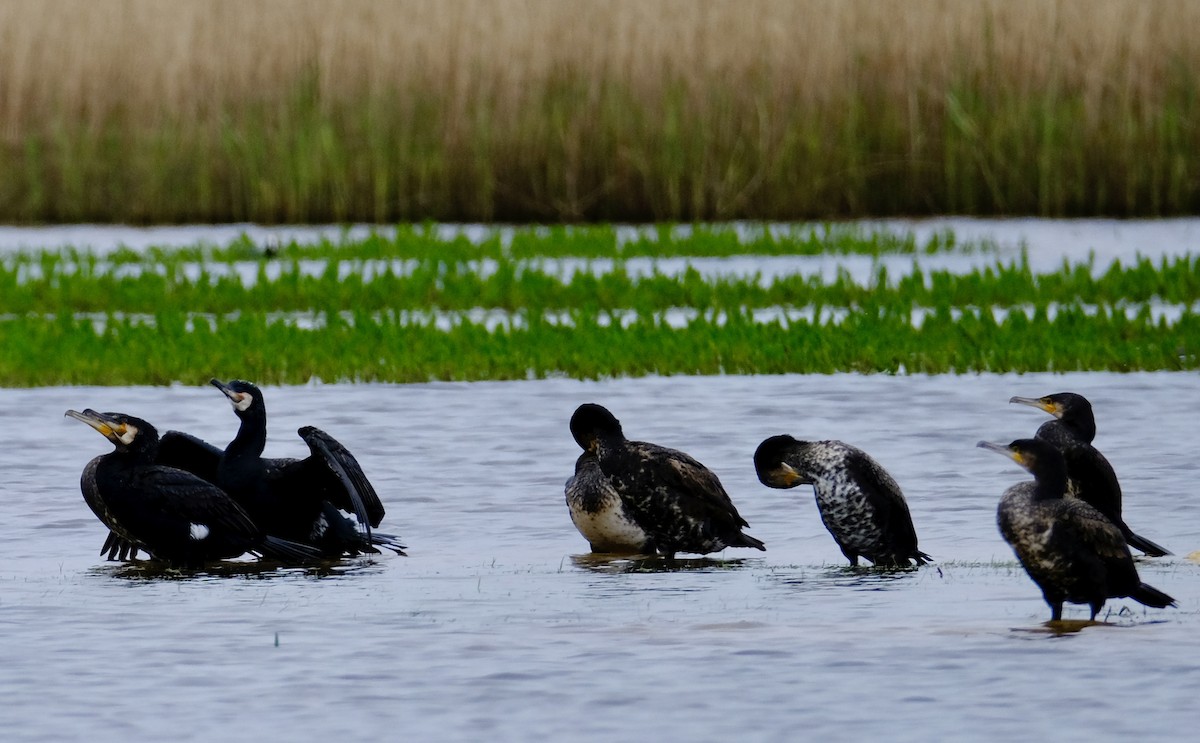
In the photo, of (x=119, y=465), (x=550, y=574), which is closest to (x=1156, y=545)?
(x=550, y=574)

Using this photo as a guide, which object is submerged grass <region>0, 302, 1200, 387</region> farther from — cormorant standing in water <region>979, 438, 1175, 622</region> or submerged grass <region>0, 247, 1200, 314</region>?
cormorant standing in water <region>979, 438, 1175, 622</region>

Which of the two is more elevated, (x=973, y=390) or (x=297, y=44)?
(x=297, y=44)

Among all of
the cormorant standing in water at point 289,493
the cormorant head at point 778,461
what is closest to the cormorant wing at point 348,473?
the cormorant standing in water at point 289,493

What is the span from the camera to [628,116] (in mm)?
21938

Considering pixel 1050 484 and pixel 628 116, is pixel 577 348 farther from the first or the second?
pixel 628 116

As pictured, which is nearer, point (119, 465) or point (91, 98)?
point (119, 465)

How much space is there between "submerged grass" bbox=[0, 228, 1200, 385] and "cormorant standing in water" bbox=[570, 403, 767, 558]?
4440 mm

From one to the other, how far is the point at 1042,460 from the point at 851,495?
91 centimetres

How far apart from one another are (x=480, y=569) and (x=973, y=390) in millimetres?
4951

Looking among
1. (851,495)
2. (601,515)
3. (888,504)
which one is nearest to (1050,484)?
(888,504)

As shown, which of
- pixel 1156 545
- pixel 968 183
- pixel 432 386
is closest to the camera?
pixel 1156 545

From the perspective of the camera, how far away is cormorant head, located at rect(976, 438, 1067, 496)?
717 centimetres

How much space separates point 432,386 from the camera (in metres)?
12.8

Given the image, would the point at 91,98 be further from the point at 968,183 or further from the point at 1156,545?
the point at 1156,545
